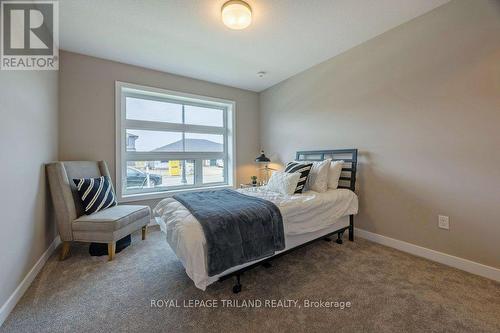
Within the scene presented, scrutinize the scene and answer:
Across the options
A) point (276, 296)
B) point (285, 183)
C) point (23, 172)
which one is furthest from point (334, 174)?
point (23, 172)

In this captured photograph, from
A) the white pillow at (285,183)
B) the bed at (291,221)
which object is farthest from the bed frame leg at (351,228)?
the white pillow at (285,183)

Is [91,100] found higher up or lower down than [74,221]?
higher up

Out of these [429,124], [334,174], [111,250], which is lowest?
[111,250]

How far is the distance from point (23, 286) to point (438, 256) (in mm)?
3888

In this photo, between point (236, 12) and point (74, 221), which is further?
point (74, 221)

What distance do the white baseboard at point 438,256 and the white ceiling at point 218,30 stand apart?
8.36 ft

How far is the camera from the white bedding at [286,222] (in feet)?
4.74

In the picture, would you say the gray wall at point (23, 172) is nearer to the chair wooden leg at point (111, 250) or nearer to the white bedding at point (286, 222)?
the chair wooden leg at point (111, 250)

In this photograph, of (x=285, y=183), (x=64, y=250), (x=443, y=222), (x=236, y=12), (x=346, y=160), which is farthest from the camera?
(x=346, y=160)

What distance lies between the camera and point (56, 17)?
214cm

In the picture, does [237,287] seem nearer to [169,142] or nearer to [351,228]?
[351,228]

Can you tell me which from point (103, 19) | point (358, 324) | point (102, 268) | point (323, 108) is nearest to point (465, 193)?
point (358, 324)

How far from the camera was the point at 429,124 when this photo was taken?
218 cm

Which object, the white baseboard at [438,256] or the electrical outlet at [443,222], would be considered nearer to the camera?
the white baseboard at [438,256]
